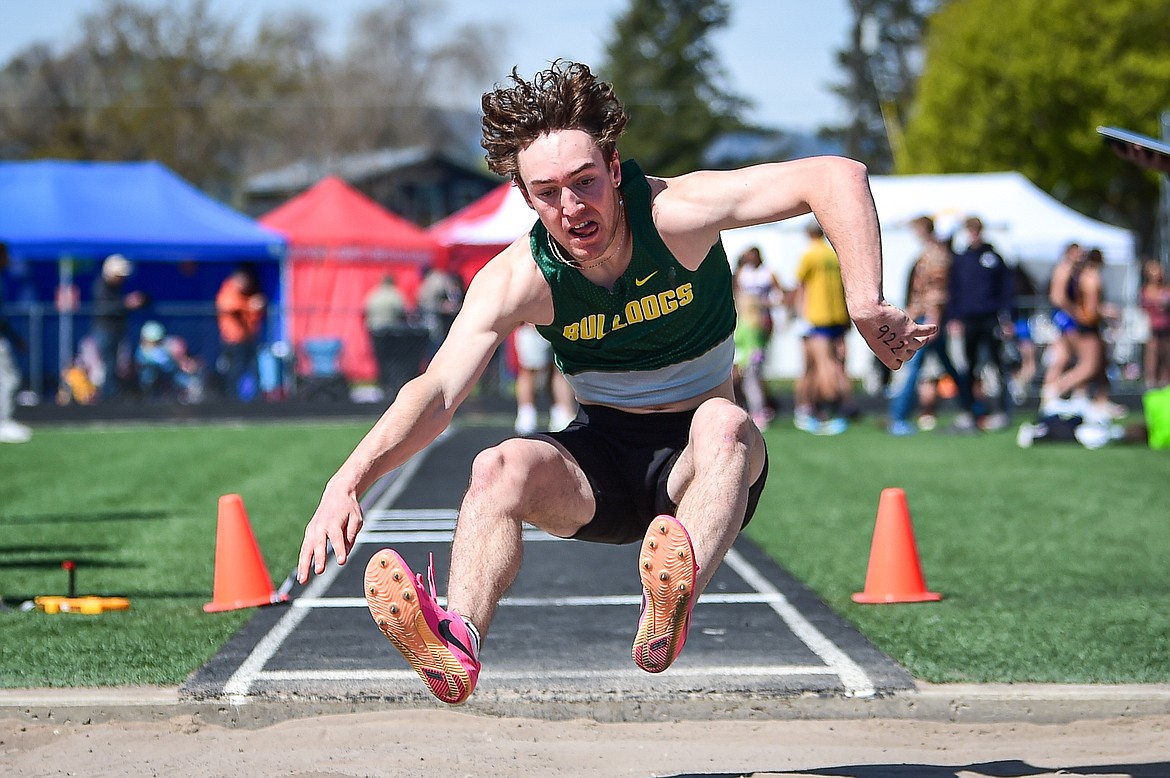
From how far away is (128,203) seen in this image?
2456 centimetres

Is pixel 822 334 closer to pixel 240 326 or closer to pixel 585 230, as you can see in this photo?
pixel 240 326

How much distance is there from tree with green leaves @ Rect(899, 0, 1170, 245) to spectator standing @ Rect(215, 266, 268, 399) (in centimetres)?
2814

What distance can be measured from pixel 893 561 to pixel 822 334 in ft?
32.6

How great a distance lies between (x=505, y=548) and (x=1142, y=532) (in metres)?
6.29

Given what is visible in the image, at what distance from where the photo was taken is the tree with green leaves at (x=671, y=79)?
203ft

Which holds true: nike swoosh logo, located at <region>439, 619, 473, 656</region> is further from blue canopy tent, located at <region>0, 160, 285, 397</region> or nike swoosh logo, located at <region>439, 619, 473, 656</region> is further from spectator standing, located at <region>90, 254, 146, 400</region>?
blue canopy tent, located at <region>0, 160, 285, 397</region>

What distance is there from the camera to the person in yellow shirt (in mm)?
16656

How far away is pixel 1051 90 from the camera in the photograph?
4378 cm

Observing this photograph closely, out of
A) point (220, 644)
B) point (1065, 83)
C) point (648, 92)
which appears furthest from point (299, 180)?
point (220, 644)

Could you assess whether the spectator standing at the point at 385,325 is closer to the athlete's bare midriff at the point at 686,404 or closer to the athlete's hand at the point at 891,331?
the athlete's bare midriff at the point at 686,404

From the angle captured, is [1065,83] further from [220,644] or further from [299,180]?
[220,644]

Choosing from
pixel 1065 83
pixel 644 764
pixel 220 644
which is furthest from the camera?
pixel 1065 83

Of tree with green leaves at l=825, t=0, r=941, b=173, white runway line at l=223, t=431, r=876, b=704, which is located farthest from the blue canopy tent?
tree with green leaves at l=825, t=0, r=941, b=173

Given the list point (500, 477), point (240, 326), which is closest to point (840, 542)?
point (500, 477)
